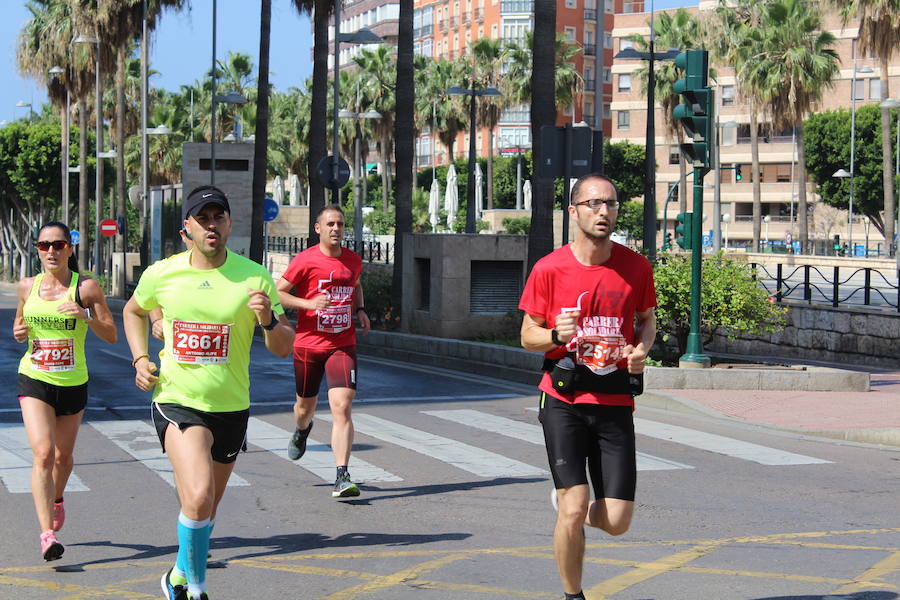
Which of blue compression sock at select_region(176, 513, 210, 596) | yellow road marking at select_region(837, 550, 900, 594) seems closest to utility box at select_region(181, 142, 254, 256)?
yellow road marking at select_region(837, 550, 900, 594)

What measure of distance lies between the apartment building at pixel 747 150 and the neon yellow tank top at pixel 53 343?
78504mm

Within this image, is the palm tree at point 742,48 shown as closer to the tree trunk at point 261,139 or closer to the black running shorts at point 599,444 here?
the tree trunk at point 261,139

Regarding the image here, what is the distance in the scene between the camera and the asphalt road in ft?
21.8

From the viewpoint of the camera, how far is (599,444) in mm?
5793

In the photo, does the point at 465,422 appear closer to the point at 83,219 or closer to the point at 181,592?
the point at 181,592

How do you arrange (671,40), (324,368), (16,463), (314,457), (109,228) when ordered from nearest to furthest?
(324,368), (16,463), (314,457), (109,228), (671,40)

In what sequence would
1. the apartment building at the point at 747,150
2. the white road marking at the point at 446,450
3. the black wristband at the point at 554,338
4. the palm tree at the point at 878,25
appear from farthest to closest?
the apartment building at the point at 747,150 < the palm tree at the point at 878,25 < the white road marking at the point at 446,450 < the black wristband at the point at 554,338

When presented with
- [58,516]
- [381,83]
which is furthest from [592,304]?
[381,83]

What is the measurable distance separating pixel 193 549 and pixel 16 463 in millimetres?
5334

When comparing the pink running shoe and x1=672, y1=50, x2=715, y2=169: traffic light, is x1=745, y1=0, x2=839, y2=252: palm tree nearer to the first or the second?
x1=672, y1=50, x2=715, y2=169: traffic light

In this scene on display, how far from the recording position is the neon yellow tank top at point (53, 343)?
7.14 meters

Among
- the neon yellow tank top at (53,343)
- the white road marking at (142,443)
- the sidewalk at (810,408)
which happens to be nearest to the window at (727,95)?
the sidewalk at (810,408)

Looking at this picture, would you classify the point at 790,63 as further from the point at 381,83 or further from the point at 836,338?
the point at 836,338

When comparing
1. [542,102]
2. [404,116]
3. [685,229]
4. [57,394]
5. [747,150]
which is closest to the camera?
[57,394]
